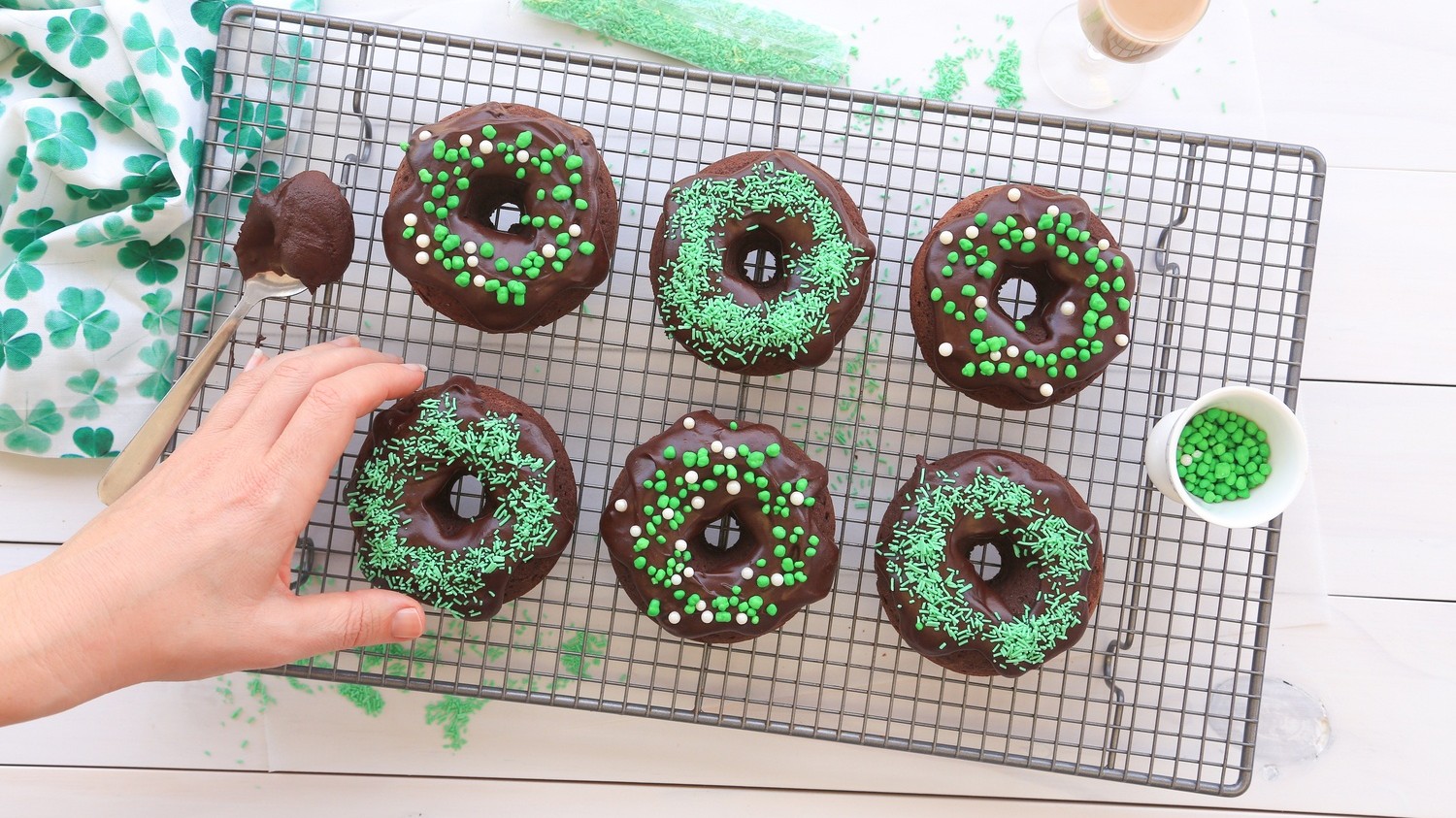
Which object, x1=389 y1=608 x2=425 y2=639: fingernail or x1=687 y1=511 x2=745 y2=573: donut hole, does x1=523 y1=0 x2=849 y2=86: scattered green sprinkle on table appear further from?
x1=389 y1=608 x2=425 y2=639: fingernail

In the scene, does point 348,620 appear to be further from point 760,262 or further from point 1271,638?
point 1271,638

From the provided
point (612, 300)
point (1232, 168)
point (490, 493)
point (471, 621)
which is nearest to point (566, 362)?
point (612, 300)

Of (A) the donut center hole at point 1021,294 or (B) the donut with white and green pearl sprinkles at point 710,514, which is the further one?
(A) the donut center hole at point 1021,294

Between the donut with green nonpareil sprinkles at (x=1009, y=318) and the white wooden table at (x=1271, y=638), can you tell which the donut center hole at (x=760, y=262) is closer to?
the donut with green nonpareil sprinkles at (x=1009, y=318)

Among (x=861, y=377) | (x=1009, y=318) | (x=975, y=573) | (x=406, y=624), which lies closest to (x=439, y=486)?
(x=406, y=624)

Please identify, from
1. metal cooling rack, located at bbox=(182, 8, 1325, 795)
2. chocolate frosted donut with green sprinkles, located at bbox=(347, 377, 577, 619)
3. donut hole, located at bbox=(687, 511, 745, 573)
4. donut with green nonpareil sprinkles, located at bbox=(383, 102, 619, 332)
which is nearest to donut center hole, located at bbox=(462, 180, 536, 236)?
donut with green nonpareil sprinkles, located at bbox=(383, 102, 619, 332)

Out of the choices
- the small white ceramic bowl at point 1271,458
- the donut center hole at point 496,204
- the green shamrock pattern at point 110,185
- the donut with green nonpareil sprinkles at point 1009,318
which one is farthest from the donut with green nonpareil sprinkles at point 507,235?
the small white ceramic bowl at point 1271,458
